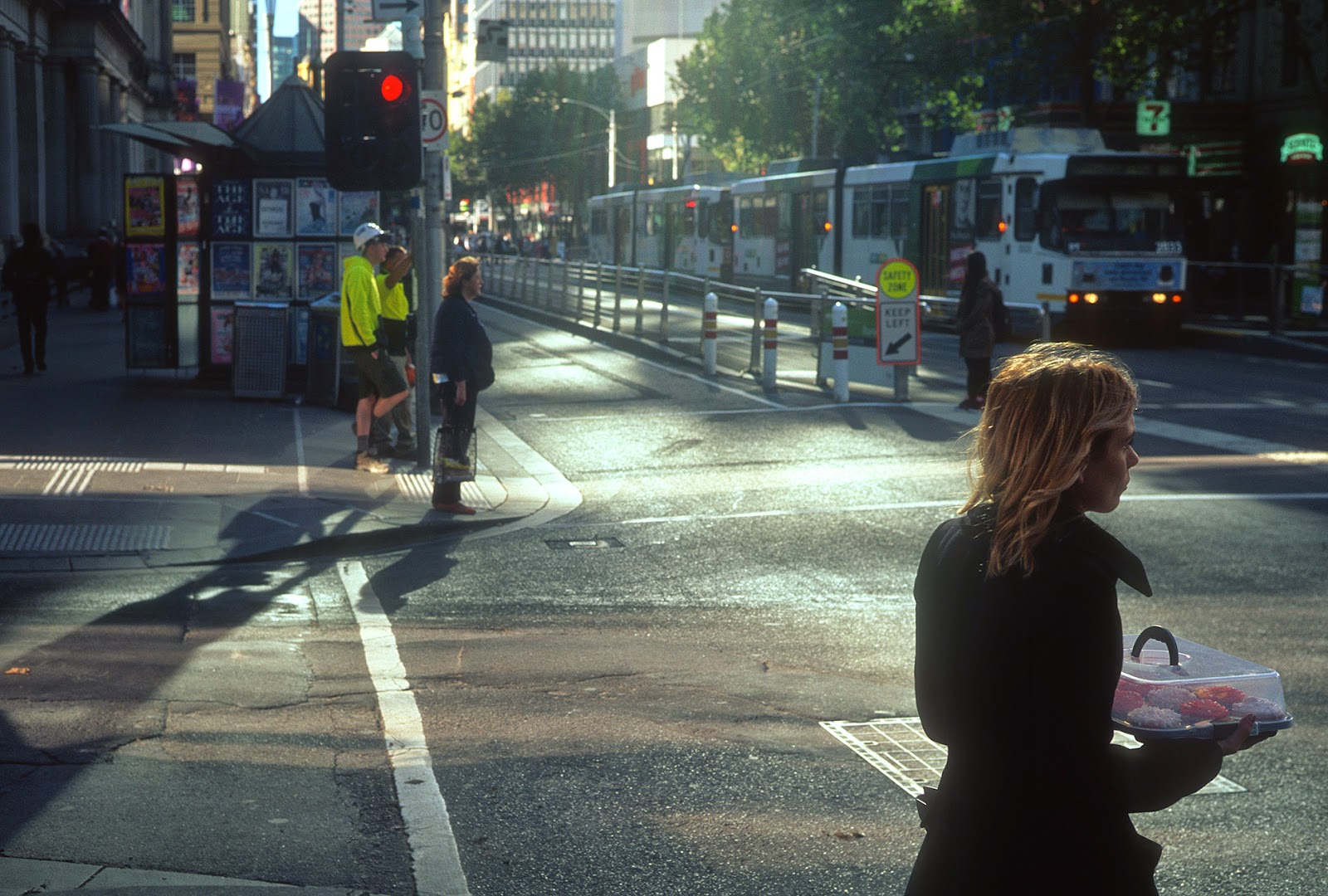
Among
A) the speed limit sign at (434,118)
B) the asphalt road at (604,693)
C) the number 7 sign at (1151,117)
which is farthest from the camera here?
the number 7 sign at (1151,117)

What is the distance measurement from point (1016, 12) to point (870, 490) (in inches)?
1117

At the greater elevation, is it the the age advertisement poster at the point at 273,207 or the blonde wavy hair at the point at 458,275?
the the age advertisement poster at the point at 273,207

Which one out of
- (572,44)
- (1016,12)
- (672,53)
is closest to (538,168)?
(672,53)

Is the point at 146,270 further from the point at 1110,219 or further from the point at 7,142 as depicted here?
the point at 7,142

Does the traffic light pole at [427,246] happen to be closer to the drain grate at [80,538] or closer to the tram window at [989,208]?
the drain grate at [80,538]

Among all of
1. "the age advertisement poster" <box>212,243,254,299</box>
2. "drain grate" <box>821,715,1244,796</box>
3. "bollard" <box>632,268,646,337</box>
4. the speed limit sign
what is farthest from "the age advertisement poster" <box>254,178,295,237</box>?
"drain grate" <box>821,715,1244,796</box>

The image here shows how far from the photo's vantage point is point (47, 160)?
5288 centimetres

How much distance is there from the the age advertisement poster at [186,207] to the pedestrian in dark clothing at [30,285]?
177cm

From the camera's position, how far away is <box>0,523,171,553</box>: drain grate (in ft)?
32.6

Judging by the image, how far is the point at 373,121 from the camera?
13.3 m

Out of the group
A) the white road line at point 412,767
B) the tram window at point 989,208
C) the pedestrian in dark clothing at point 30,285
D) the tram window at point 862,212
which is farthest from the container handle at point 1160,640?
the tram window at point 862,212

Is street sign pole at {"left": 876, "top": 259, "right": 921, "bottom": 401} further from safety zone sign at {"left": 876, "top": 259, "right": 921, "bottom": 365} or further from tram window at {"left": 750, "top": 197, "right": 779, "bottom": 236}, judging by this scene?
tram window at {"left": 750, "top": 197, "right": 779, "bottom": 236}

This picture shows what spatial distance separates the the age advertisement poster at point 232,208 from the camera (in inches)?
749

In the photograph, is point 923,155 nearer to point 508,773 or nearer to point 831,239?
point 831,239
